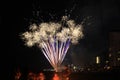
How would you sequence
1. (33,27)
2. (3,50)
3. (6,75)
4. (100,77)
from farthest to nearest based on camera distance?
(33,27)
(100,77)
(3,50)
(6,75)

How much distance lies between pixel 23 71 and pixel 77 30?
8.82 m

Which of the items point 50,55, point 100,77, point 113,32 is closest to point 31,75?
point 50,55

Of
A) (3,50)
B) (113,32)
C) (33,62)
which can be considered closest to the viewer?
(3,50)

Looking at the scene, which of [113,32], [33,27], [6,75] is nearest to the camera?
[6,75]

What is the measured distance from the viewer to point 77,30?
31578 mm

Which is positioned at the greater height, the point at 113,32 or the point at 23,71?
the point at 113,32

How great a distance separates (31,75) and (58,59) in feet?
13.7

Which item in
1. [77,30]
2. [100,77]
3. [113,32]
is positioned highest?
[113,32]

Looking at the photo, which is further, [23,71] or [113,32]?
[113,32]

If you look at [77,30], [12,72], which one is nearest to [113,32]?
[77,30]

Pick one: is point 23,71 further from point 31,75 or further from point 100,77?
point 100,77

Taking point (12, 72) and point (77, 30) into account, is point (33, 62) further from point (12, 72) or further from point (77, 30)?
point (12, 72)

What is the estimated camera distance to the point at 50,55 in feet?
103

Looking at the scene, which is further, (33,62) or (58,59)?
(33,62)
